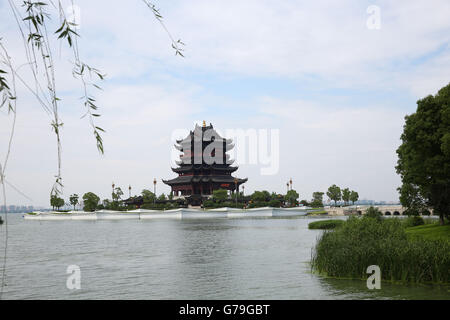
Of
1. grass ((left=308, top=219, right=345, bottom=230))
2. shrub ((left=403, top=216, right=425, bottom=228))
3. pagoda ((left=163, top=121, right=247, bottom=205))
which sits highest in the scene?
pagoda ((left=163, top=121, right=247, bottom=205))

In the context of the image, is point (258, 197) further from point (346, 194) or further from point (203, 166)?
point (346, 194)

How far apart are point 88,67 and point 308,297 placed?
1625 centimetres

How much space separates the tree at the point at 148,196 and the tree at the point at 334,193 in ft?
209

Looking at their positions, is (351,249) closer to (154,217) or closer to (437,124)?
(437,124)

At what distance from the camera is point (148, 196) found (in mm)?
145125

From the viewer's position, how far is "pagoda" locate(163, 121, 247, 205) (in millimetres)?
140625

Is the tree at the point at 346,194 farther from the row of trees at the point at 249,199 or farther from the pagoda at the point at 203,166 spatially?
the pagoda at the point at 203,166

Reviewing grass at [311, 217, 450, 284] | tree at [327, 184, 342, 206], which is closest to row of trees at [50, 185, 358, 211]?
tree at [327, 184, 342, 206]

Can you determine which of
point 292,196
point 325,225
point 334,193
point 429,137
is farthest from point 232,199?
point 429,137

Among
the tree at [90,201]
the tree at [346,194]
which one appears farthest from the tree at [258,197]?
the tree at [90,201]

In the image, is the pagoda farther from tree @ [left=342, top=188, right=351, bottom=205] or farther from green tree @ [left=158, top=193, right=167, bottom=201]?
tree @ [left=342, top=188, right=351, bottom=205]

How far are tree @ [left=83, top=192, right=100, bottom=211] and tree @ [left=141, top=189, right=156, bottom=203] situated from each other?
17292mm

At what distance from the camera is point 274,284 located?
2297 centimetres
